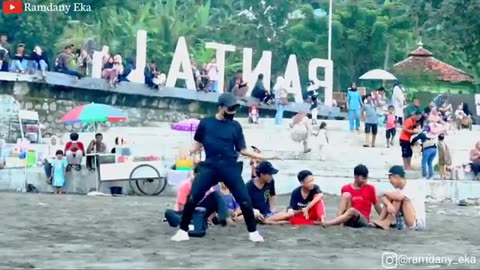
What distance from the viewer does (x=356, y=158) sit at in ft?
95.5

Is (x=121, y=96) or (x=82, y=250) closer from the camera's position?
(x=82, y=250)

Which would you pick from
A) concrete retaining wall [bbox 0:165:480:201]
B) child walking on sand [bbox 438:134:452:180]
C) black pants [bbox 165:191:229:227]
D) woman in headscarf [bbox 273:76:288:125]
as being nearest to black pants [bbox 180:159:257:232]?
black pants [bbox 165:191:229:227]

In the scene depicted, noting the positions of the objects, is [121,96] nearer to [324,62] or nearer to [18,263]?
[324,62]

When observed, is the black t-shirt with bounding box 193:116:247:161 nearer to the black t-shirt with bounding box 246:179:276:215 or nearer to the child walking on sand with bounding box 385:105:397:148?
the black t-shirt with bounding box 246:179:276:215

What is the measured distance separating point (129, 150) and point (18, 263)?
1664 centimetres

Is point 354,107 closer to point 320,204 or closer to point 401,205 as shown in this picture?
point 320,204

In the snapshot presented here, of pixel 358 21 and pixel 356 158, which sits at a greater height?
pixel 358 21

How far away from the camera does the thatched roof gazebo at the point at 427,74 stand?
168ft

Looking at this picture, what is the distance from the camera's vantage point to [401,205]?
15477mm

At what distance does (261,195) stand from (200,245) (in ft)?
8.31

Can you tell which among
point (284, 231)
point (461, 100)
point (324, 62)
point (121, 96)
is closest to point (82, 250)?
point (284, 231)

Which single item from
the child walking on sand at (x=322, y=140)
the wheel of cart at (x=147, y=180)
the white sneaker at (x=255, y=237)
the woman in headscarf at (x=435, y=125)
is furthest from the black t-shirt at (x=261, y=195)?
the child walking on sand at (x=322, y=140)

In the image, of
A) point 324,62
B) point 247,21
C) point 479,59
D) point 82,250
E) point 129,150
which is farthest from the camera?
point 247,21

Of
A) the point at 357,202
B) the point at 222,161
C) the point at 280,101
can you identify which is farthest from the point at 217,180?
the point at 280,101
